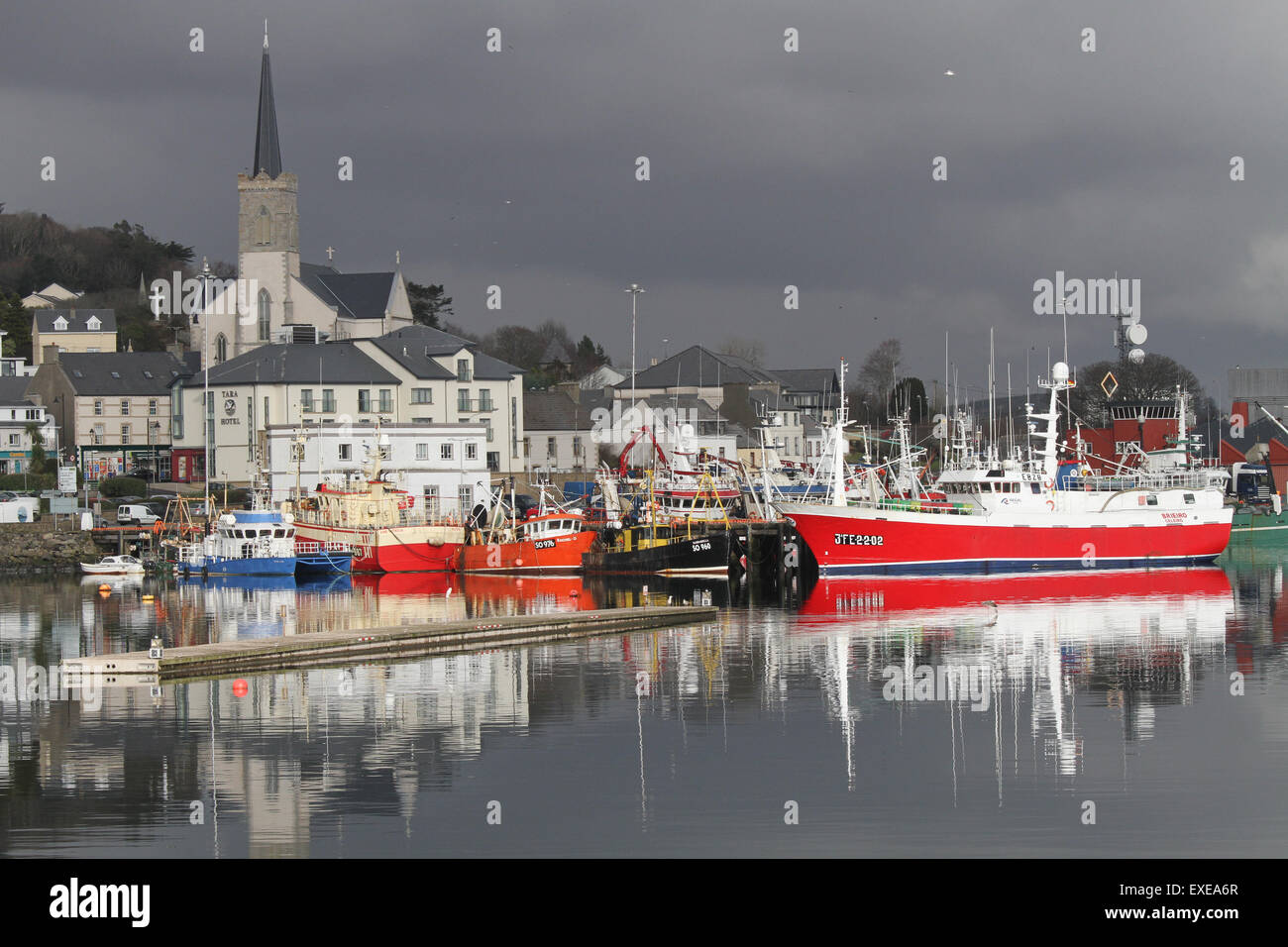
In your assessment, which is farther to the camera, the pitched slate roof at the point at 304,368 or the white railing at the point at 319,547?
the pitched slate roof at the point at 304,368

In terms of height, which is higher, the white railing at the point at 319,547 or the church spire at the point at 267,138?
the church spire at the point at 267,138

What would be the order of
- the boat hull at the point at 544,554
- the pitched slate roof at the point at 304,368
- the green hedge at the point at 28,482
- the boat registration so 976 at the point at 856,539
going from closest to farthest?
the boat registration so 976 at the point at 856,539 < the boat hull at the point at 544,554 < the green hedge at the point at 28,482 < the pitched slate roof at the point at 304,368

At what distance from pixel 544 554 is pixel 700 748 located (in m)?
38.2

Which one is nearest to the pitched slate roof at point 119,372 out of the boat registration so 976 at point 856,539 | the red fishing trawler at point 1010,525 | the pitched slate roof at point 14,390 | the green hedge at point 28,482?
the pitched slate roof at point 14,390

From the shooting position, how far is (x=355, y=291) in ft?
343

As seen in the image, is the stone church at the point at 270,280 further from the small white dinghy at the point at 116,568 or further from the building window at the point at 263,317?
the small white dinghy at the point at 116,568

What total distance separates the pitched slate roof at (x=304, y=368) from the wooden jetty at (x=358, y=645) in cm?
4690

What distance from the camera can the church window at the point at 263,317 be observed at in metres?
100

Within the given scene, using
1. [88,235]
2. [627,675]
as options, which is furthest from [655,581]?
[88,235]

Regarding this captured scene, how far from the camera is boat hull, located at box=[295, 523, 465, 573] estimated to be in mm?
64750

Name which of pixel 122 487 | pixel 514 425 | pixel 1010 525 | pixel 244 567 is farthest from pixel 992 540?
pixel 122 487

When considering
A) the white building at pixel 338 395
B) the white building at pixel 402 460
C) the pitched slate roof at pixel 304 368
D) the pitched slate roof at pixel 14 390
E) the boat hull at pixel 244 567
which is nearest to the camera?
the boat hull at pixel 244 567

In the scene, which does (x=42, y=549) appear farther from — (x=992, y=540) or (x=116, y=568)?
(x=992, y=540)

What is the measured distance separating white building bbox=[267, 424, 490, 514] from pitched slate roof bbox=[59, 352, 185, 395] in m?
17.5
